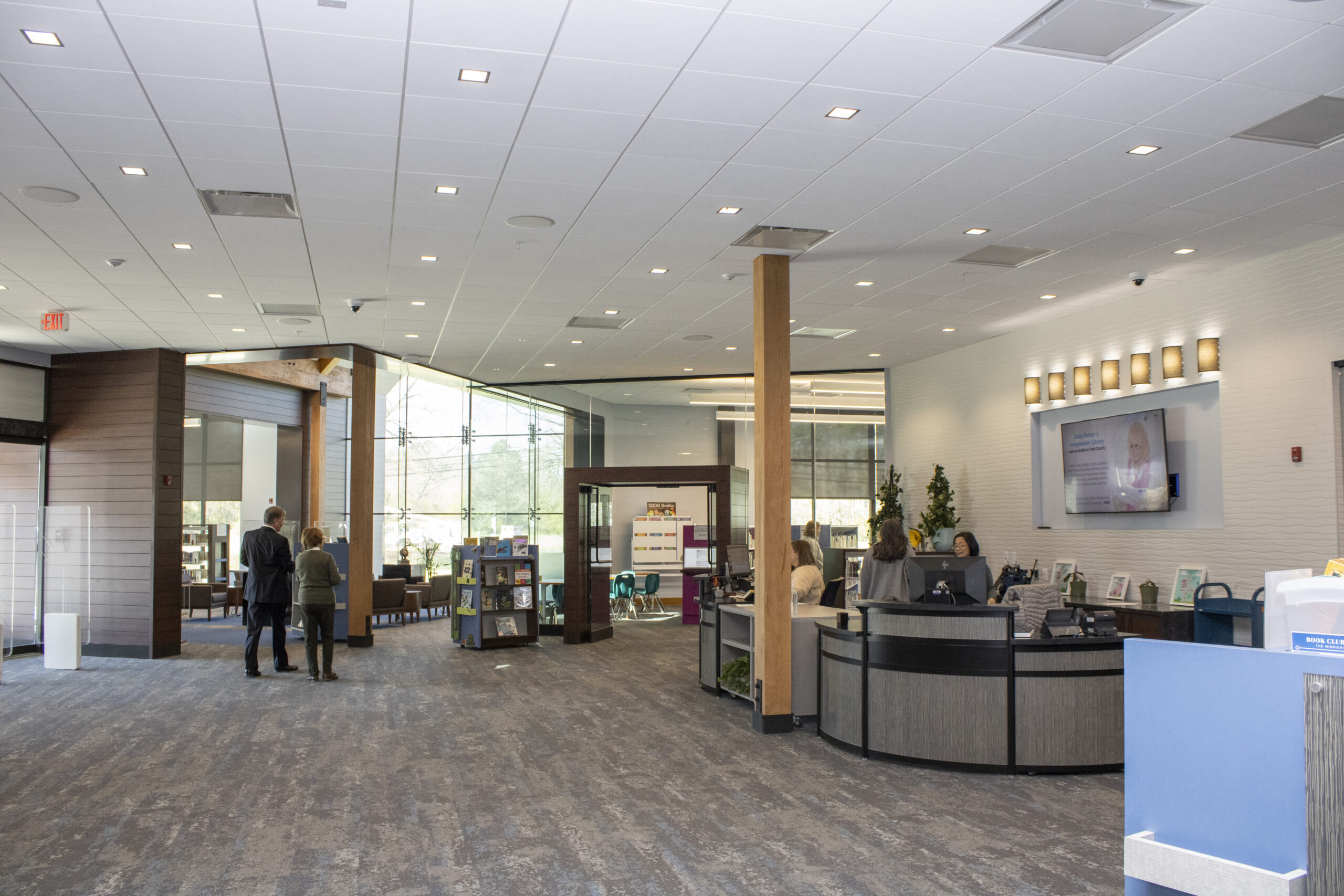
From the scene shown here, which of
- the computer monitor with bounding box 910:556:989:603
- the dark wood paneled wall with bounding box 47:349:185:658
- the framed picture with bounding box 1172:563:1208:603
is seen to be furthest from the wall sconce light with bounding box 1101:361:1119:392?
the dark wood paneled wall with bounding box 47:349:185:658

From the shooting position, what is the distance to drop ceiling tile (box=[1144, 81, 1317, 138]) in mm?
5047

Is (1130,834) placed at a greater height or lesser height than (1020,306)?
lesser

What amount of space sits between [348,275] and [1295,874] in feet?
27.0

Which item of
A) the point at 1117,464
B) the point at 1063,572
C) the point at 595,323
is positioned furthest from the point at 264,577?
the point at 1117,464

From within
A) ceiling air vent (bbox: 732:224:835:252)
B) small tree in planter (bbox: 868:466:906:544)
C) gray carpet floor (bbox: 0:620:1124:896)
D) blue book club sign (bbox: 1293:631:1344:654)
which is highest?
ceiling air vent (bbox: 732:224:835:252)

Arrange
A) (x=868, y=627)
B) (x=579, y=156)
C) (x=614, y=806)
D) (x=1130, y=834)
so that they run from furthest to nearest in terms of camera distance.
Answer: (x=868, y=627) < (x=579, y=156) < (x=614, y=806) < (x=1130, y=834)

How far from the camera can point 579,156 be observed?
19.4 feet

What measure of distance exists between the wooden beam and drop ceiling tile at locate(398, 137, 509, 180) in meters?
10.6

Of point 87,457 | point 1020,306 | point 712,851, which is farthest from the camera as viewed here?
point 87,457

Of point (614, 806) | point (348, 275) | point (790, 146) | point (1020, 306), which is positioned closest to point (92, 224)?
point (348, 275)

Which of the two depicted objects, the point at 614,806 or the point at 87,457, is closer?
the point at 614,806

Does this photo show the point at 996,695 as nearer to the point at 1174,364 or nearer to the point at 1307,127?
the point at 1307,127

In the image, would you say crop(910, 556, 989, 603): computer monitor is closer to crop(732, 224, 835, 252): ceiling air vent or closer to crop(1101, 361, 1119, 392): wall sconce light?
crop(732, 224, 835, 252): ceiling air vent

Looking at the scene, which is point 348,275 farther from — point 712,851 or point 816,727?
point 712,851
